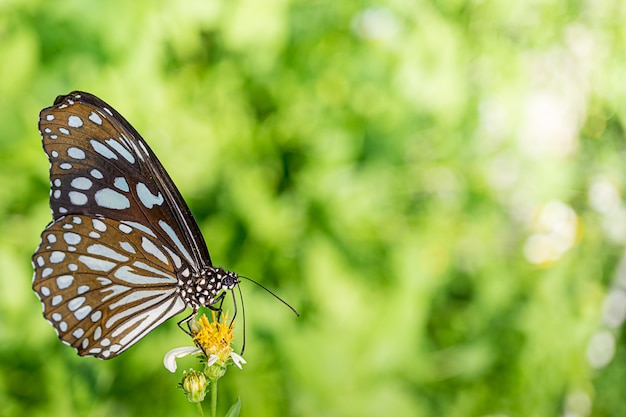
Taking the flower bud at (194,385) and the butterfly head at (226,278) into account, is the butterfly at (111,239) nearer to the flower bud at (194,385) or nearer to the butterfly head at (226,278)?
the butterfly head at (226,278)

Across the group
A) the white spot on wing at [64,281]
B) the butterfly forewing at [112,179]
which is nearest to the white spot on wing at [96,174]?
the butterfly forewing at [112,179]

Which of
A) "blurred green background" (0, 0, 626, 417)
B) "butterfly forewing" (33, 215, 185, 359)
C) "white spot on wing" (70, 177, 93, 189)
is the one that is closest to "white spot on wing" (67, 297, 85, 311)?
"butterfly forewing" (33, 215, 185, 359)

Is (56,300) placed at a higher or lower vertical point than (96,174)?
lower

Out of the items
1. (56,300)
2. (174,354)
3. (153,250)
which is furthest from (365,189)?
(174,354)

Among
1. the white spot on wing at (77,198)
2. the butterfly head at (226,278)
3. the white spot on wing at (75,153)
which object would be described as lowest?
the butterfly head at (226,278)

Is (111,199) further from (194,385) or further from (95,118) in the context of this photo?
(194,385)
